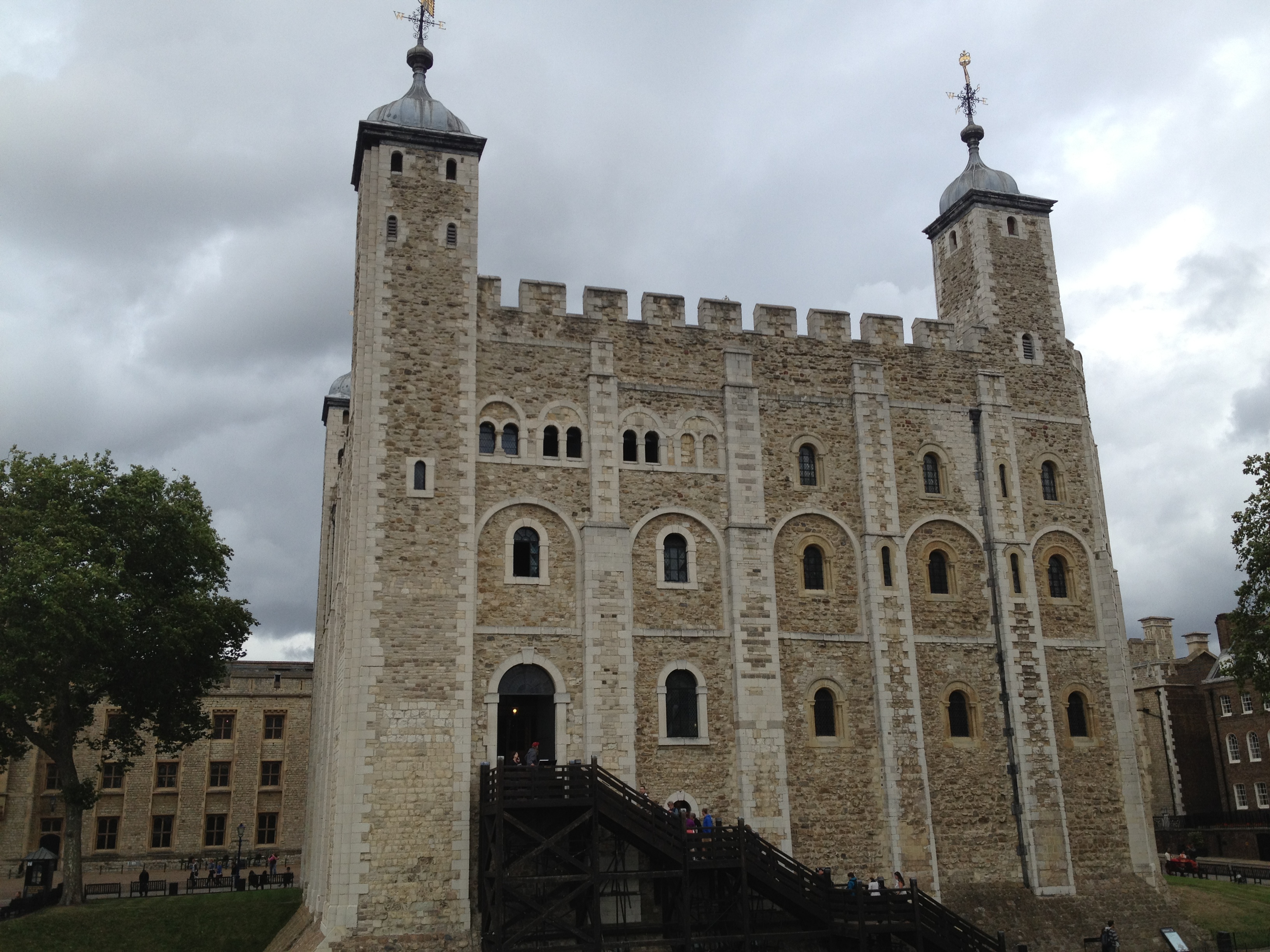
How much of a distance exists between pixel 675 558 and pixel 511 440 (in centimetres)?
503

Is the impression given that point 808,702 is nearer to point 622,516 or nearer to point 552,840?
point 622,516

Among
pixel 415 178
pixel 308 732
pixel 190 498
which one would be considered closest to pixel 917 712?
A: pixel 415 178

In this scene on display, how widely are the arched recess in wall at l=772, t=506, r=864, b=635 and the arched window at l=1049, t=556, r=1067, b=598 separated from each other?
6.06 m

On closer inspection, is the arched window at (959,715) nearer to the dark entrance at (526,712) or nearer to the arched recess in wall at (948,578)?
the arched recess in wall at (948,578)

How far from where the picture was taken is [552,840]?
71.8 ft

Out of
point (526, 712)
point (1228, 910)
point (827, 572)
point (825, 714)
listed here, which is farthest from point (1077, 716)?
point (526, 712)

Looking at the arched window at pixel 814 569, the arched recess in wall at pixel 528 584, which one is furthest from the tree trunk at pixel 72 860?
the arched window at pixel 814 569

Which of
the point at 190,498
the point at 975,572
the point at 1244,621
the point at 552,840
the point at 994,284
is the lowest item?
the point at 552,840

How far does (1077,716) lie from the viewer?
29.8 meters

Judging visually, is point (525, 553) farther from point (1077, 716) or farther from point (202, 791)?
point (202, 791)

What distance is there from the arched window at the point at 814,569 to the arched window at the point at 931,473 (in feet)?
12.7

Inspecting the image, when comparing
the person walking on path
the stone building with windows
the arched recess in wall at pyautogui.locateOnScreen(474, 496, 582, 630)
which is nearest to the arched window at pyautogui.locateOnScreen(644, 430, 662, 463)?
the arched recess in wall at pyautogui.locateOnScreen(474, 496, 582, 630)

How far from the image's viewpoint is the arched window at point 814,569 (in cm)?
2866

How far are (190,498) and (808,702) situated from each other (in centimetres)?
2062
